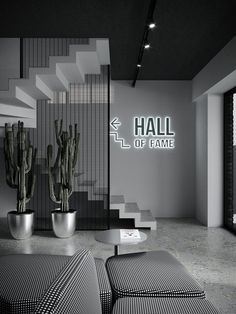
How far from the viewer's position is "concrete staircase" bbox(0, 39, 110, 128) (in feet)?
16.1

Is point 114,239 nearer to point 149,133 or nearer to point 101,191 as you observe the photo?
point 101,191

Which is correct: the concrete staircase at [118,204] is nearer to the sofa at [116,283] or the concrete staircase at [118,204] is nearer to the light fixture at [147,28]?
the light fixture at [147,28]

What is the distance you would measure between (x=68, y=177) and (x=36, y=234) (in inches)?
42.7

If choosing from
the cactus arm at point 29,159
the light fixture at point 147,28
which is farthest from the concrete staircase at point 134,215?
the light fixture at point 147,28

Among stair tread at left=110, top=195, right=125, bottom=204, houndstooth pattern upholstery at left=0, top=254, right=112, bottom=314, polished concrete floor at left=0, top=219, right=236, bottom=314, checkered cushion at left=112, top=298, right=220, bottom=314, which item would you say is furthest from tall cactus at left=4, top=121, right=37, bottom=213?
checkered cushion at left=112, top=298, right=220, bottom=314

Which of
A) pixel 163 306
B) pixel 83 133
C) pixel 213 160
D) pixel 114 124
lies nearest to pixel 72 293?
pixel 163 306

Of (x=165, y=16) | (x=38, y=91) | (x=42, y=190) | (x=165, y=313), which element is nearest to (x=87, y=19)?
(x=165, y=16)

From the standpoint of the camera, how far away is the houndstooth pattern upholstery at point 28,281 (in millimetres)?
2189

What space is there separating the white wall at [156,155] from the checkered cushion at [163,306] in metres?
4.92

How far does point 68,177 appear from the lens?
5.68 metres

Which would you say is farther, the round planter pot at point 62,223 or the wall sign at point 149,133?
the wall sign at point 149,133

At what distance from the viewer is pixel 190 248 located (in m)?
4.87

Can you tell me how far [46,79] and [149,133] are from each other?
2.59 m

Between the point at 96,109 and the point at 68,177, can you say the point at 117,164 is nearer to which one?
the point at 96,109
